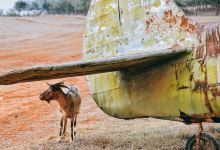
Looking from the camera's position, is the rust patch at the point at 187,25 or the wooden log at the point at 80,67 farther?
the rust patch at the point at 187,25

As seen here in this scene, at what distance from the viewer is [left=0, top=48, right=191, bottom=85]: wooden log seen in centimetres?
524

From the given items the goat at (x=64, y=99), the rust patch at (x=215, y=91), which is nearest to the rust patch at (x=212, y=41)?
Result: the rust patch at (x=215, y=91)

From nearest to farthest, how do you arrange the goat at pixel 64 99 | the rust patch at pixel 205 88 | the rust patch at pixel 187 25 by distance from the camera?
the rust patch at pixel 205 88, the rust patch at pixel 187 25, the goat at pixel 64 99

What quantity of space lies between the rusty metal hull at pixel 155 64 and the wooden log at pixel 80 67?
303 millimetres

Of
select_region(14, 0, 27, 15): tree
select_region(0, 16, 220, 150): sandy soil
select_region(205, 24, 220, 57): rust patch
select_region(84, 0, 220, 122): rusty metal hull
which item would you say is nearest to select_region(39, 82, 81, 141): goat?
select_region(0, 16, 220, 150): sandy soil

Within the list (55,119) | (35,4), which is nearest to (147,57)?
(55,119)

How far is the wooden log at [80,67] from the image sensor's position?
524 centimetres

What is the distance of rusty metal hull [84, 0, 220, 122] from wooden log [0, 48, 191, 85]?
1.00 feet

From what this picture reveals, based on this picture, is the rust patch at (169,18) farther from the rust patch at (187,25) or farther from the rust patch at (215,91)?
the rust patch at (215,91)

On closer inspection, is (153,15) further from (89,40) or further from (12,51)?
(12,51)

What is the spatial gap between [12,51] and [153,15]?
25354 mm

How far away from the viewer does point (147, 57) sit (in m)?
6.09

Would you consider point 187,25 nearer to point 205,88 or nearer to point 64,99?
point 205,88

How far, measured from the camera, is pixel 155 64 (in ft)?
21.9
